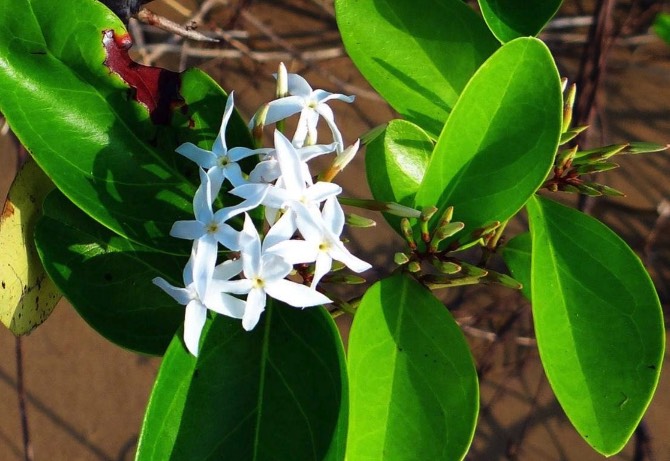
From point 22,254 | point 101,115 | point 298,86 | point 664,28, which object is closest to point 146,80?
point 101,115

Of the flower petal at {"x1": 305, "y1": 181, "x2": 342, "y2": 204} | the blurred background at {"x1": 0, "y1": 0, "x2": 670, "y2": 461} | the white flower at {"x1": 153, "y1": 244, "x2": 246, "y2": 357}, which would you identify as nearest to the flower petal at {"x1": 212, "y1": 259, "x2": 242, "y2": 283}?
the white flower at {"x1": 153, "y1": 244, "x2": 246, "y2": 357}

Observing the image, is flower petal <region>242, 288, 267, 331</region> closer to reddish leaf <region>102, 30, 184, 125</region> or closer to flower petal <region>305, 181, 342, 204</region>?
flower petal <region>305, 181, 342, 204</region>

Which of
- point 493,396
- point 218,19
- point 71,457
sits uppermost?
point 218,19

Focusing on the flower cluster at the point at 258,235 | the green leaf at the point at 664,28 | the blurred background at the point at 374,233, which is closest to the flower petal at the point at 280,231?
the flower cluster at the point at 258,235

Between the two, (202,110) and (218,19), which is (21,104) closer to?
(202,110)

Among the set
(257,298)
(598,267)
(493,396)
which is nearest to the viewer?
(257,298)

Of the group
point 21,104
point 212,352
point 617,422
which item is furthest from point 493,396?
point 21,104

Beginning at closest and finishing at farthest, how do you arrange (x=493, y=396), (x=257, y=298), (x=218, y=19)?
1. (x=257, y=298)
2. (x=493, y=396)
3. (x=218, y=19)

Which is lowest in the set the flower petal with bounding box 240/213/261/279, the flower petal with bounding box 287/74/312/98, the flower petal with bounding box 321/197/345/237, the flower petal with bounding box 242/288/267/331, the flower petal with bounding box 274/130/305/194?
the flower petal with bounding box 242/288/267/331
